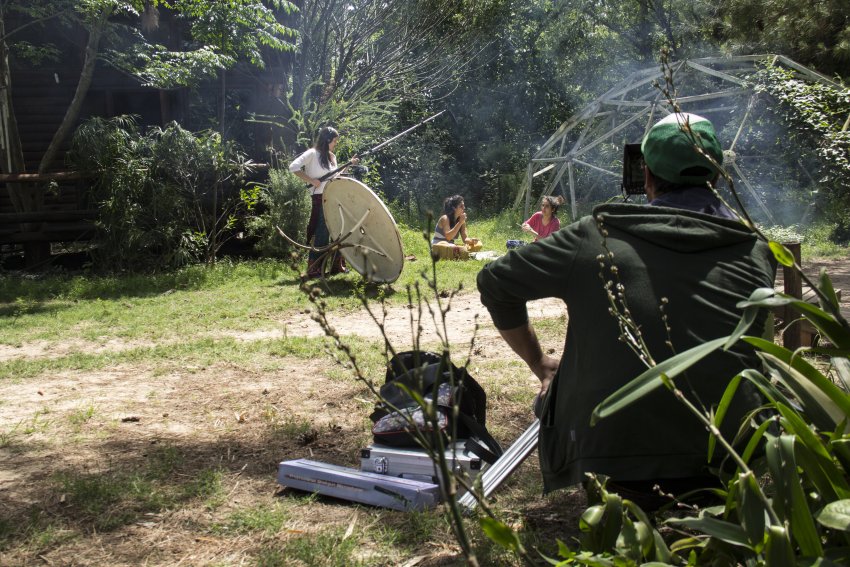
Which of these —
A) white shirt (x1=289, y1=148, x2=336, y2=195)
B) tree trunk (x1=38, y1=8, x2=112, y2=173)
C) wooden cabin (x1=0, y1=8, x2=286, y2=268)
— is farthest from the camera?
wooden cabin (x1=0, y1=8, x2=286, y2=268)

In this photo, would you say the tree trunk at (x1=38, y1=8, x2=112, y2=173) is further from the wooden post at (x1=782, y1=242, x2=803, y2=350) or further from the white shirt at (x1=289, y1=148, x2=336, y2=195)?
the wooden post at (x1=782, y1=242, x2=803, y2=350)

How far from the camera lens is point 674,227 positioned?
7.48 ft

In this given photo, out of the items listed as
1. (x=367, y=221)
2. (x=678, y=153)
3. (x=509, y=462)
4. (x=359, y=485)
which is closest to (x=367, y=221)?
(x=367, y=221)

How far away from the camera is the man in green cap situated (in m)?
2.27

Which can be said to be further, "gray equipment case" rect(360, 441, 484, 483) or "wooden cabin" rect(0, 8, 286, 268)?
"wooden cabin" rect(0, 8, 286, 268)

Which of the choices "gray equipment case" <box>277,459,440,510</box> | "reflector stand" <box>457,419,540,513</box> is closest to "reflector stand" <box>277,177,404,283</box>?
"gray equipment case" <box>277,459,440,510</box>

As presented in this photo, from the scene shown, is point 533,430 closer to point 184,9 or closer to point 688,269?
point 688,269

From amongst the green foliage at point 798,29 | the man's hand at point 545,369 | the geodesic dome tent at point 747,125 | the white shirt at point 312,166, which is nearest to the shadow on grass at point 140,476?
the man's hand at point 545,369

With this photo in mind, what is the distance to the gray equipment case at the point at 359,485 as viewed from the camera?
133 inches

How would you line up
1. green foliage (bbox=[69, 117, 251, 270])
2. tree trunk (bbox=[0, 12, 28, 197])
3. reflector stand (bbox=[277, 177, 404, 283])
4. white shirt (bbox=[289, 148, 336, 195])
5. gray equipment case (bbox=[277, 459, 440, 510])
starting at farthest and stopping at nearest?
tree trunk (bbox=[0, 12, 28, 197]), green foliage (bbox=[69, 117, 251, 270]), white shirt (bbox=[289, 148, 336, 195]), reflector stand (bbox=[277, 177, 404, 283]), gray equipment case (bbox=[277, 459, 440, 510])

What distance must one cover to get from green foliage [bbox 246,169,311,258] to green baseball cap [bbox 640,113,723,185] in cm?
918

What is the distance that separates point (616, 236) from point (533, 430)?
1.14 m

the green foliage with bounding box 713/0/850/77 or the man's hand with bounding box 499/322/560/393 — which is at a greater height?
the green foliage with bounding box 713/0/850/77

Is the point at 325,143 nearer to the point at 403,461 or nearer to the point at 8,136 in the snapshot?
the point at 8,136
